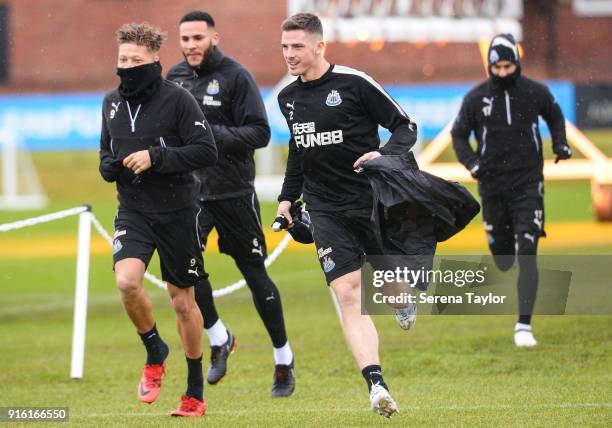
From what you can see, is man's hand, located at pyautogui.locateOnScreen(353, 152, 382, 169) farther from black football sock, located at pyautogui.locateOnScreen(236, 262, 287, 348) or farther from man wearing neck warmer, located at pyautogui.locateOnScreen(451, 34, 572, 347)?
man wearing neck warmer, located at pyautogui.locateOnScreen(451, 34, 572, 347)

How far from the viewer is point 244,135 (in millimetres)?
9164

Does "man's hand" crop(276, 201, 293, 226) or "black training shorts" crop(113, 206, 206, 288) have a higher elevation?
"man's hand" crop(276, 201, 293, 226)

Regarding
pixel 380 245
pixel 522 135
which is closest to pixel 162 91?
pixel 380 245

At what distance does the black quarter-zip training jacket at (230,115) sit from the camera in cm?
929

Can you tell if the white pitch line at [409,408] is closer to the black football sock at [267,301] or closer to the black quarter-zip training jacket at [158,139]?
the black football sock at [267,301]

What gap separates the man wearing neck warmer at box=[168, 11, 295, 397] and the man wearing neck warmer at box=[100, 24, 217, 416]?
4.63 ft

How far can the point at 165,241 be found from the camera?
7.75m

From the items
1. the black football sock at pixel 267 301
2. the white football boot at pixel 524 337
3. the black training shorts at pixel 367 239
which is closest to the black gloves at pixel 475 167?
the white football boot at pixel 524 337

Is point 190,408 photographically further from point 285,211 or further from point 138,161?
point 138,161

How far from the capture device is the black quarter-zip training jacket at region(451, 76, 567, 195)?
34.3 feet

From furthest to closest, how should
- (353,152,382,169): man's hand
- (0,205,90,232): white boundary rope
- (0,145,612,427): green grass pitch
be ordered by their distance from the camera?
1. (0,205,90,232): white boundary rope
2. (0,145,612,427): green grass pitch
3. (353,152,382,169): man's hand

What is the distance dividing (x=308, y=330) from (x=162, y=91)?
15.5ft

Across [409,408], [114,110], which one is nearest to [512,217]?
[409,408]

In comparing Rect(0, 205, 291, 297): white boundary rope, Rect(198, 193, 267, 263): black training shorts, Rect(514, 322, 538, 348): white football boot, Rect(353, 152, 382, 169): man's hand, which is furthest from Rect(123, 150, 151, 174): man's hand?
Rect(514, 322, 538, 348): white football boot
